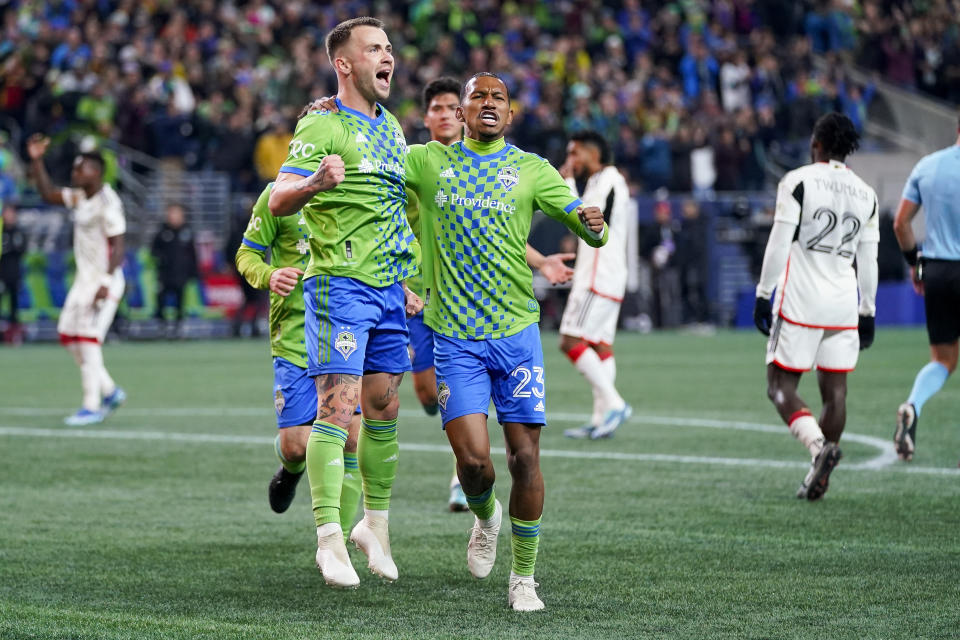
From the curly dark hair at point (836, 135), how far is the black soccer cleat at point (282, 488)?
12.3ft

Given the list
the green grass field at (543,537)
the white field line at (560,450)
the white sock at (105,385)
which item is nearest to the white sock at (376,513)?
the green grass field at (543,537)

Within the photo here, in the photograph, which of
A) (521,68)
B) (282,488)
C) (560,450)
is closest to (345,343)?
(282,488)

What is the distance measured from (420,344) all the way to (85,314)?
5923 mm

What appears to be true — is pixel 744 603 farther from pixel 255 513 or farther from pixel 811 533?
pixel 255 513

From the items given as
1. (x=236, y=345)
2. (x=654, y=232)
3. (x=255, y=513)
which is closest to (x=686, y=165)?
(x=654, y=232)

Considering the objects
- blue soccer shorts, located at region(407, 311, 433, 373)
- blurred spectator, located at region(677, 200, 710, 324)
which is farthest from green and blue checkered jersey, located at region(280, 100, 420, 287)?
blurred spectator, located at region(677, 200, 710, 324)

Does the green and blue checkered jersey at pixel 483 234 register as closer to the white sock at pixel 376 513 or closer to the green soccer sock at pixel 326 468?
the green soccer sock at pixel 326 468

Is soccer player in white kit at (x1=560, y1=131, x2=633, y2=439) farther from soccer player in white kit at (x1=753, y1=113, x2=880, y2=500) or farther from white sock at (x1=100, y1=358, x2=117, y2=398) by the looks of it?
white sock at (x1=100, y1=358, x2=117, y2=398)

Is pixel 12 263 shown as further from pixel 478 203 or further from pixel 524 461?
pixel 524 461

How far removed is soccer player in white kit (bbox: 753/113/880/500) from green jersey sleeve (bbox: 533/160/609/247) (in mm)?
2746

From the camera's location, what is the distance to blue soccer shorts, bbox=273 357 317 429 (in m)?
6.93

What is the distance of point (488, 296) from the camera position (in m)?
5.83

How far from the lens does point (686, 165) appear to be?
88.6 ft

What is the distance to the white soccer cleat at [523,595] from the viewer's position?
5.54m
